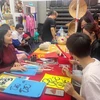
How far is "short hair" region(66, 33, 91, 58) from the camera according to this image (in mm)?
1036

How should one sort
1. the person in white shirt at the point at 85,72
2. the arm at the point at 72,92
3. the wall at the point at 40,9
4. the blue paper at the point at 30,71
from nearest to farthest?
the person in white shirt at the point at 85,72 < the arm at the point at 72,92 < the blue paper at the point at 30,71 < the wall at the point at 40,9

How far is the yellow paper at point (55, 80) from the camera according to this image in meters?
1.20

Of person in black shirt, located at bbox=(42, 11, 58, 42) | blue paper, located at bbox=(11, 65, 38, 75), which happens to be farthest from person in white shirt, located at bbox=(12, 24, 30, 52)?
blue paper, located at bbox=(11, 65, 38, 75)

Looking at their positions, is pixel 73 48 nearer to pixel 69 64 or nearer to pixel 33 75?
pixel 33 75

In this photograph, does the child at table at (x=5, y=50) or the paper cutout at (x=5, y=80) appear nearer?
the paper cutout at (x=5, y=80)

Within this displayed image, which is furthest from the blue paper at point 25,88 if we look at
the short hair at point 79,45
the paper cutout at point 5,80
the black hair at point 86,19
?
the black hair at point 86,19

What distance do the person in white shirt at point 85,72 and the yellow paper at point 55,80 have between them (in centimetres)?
Answer: 17

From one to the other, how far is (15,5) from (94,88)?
4.22 meters

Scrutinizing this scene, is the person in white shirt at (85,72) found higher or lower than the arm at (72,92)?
higher

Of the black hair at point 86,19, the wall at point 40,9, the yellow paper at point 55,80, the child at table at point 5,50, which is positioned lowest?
the yellow paper at point 55,80

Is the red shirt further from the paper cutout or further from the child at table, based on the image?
the paper cutout

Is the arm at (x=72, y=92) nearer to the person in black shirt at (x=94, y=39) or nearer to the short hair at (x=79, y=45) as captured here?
the short hair at (x=79, y=45)

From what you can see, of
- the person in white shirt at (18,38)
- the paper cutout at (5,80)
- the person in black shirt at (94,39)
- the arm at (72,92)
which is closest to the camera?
the arm at (72,92)

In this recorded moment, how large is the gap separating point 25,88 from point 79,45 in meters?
0.51
